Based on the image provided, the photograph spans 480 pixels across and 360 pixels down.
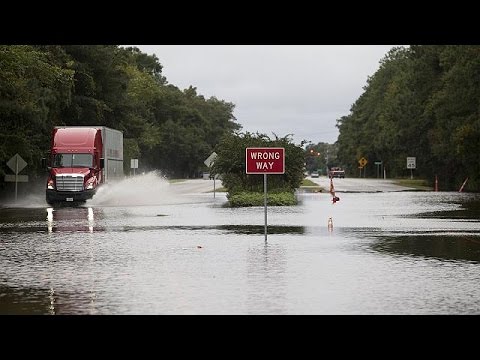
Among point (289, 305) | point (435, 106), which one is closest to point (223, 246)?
point (289, 305)

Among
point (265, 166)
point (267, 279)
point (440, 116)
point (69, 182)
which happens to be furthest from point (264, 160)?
point (440, 116)

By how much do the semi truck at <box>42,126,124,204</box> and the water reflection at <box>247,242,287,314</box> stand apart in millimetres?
22608

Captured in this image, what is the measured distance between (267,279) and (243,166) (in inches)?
1301

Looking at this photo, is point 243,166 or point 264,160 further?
point 243,166

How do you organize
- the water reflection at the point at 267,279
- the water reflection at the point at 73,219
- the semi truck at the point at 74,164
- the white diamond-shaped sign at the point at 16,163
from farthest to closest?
the white diamond-shaped sign at the point at 16,163
the semi truck at the point at 74,164
the water reflection at the point at 73,219
the water reflection at the point at 267,279

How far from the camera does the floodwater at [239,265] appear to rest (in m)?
12.1

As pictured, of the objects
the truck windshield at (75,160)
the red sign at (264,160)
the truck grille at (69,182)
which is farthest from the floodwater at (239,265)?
the truck windshield at (75,160)

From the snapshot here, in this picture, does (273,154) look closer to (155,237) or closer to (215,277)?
(155,237)

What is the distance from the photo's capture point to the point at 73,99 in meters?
66.6

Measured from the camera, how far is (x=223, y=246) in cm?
2081

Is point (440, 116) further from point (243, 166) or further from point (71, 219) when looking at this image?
point (71, 219)

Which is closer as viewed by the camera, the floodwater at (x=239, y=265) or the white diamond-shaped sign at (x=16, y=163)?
the floodwater at (x=239, y=265)

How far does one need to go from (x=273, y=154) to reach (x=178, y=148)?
125 m

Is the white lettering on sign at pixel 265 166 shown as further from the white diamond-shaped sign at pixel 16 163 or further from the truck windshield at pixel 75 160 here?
the white diamond-shaped sign at pixel 16 163
